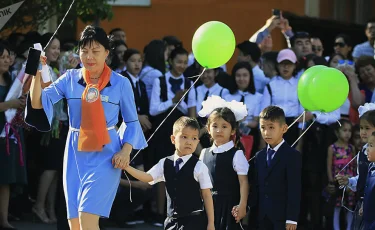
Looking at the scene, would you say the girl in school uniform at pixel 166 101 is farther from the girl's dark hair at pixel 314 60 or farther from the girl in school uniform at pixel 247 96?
the girl's dark hair at pixel 314 60

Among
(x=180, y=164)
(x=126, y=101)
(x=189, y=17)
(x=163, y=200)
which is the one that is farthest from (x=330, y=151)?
(x=189, y=17)

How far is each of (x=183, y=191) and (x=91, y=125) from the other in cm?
125

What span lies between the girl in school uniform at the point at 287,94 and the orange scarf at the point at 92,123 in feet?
14.4

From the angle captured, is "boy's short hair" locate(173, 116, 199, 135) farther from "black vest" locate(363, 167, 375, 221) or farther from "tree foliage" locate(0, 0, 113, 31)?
"tree foliage" locate(0, 0, 113, 31)

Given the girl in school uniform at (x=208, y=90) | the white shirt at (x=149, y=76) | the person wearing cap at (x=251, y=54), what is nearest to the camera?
the girl in school uniform at (x=208, y=90)

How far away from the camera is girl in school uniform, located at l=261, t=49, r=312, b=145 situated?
11.2m

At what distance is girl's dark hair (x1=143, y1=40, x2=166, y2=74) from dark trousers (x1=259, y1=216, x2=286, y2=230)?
3.69 m

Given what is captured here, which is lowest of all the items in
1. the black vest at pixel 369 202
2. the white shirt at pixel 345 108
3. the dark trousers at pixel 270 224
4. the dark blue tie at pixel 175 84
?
the dark trousers at pixel 270 224

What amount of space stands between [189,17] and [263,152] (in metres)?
7.97

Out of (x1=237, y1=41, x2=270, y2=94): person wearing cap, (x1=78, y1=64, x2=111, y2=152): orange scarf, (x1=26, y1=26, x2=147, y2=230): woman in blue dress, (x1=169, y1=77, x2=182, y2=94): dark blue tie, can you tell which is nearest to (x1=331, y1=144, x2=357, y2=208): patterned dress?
(x1=237, y1=41, x2=270, y2=94): person wearing cap

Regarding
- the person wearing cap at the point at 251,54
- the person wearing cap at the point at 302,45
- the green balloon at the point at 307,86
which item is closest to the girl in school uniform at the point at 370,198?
the green balloon at the point at 307,86

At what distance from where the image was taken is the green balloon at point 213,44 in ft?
28.7

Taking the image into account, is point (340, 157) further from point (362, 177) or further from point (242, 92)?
point (362, 177)

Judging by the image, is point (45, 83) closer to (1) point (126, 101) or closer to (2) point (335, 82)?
(1) point (126, 101)
